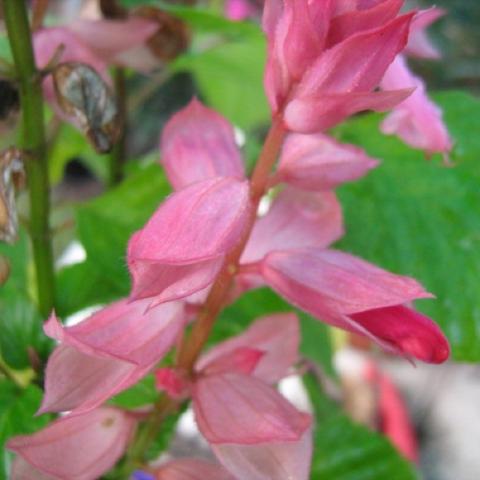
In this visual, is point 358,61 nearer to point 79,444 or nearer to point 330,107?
point 330,107

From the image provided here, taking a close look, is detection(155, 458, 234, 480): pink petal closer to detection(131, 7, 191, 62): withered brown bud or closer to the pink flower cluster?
the pink flower cluster

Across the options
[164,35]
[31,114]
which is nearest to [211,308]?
[31,114]

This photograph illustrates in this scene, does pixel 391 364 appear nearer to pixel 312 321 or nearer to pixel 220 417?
pixel 312 321

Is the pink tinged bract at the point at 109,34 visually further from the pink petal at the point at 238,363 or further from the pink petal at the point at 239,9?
the pink petal at the point at 239,9

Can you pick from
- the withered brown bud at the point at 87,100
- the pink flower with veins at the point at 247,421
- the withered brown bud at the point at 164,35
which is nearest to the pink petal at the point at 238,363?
the pink flower with veins at the point at 247,421

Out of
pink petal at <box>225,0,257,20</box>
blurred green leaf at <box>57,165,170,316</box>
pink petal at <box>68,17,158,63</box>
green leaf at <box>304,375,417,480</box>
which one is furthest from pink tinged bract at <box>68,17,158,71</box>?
pink petal at <box>225,0,257,20</box>
